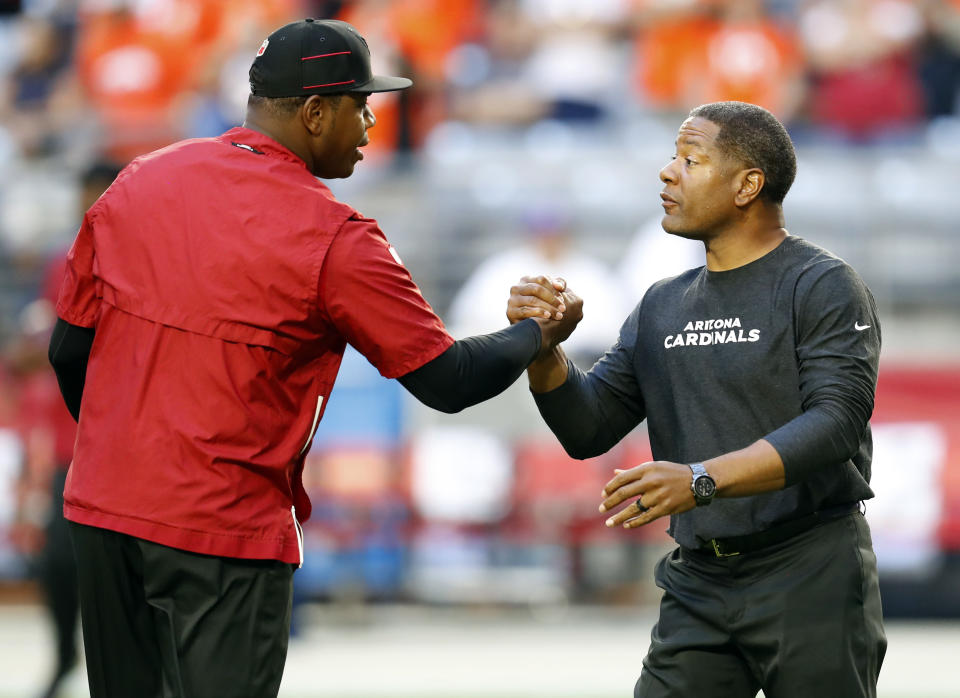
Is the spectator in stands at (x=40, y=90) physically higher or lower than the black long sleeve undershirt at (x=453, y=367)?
higher

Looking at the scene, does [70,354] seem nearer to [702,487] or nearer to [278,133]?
[278,133]

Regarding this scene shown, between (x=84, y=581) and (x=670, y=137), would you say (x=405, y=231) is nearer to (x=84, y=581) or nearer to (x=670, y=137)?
(x=670, y=137)

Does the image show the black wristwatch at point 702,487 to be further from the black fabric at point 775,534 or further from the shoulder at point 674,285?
the shoulder at point 674,285

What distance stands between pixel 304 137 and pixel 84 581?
124 cm

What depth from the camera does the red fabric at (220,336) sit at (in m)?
3.44

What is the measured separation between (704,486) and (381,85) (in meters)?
1.33

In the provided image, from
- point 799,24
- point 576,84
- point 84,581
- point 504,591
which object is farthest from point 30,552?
point 799,24

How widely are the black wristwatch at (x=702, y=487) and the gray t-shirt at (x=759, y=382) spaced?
0.18 metres

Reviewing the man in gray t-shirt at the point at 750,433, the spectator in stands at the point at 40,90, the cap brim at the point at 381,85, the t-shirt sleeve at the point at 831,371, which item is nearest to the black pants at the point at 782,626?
the man in gray t-shirt at the point at 750,433

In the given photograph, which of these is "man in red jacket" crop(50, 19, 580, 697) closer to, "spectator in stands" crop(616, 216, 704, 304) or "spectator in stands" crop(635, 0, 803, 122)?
"spectator in stands" crop(616, 216, 704, 304)

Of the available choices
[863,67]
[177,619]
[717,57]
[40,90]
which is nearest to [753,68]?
[717,57]

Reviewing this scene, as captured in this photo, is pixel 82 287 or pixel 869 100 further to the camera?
pixel 869 100

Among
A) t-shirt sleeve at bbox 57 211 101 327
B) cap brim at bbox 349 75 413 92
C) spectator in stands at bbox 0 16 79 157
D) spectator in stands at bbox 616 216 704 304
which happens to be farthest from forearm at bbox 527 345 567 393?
spectator in stands at bbox 0 16 79 157

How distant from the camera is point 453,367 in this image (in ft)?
11.8
